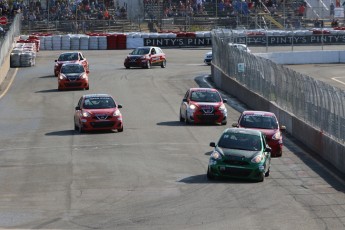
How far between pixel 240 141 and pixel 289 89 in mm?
12029

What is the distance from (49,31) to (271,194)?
208 ft

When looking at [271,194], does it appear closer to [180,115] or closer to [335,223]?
[335,223]

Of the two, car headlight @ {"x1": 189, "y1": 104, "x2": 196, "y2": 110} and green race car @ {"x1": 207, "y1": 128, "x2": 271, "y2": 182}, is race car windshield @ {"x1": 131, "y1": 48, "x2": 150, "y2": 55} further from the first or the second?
green race car @ {"x1": 207, "y1": 128, "x2": 271, "y2": 182}

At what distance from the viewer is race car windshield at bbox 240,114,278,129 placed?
101 feet

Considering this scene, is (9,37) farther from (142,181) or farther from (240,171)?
(240,171)

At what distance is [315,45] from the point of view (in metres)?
76.2


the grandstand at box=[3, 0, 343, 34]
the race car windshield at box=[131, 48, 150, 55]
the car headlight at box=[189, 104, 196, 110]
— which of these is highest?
the grandstand at box=[3, 0, 343, 34]

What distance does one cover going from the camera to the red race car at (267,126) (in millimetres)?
29922

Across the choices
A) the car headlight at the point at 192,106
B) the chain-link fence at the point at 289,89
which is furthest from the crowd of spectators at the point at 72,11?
the car headlight at the point at 192,106

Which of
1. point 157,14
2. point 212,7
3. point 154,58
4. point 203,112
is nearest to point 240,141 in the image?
point 203,112

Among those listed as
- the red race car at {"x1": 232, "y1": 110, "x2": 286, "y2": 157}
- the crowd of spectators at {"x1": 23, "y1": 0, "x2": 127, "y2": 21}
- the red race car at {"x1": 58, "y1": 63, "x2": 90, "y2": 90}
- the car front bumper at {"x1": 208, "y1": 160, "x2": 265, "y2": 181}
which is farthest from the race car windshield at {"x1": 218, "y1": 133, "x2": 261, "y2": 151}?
the crowd of spectators at {"x1": 23, "y1": 0, "x2": 127, "y2": 21}

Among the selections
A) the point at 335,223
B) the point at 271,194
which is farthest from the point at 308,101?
the point at 335,223

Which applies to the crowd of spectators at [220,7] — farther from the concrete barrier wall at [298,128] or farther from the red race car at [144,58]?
the concrete barrier wall at [298,128]

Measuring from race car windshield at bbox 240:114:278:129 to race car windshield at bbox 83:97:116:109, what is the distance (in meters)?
6.24
